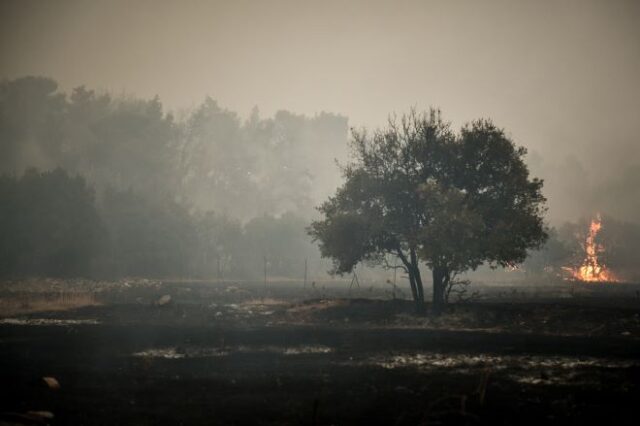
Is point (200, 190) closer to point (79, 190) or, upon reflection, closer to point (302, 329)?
point (79, 190)

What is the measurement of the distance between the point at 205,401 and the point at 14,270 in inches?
2895

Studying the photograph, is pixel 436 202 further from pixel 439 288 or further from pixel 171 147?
Answer: pixel 171 147

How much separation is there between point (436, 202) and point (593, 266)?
342ft

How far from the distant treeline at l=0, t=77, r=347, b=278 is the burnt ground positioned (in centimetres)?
3970

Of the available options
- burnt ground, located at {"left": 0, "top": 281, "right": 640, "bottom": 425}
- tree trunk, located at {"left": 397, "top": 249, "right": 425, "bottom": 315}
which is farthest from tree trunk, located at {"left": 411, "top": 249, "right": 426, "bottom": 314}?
burnt ground, located at {"left": 0, "top": 281, "right": 640, "bottom": 425}

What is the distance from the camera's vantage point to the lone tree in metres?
42.2

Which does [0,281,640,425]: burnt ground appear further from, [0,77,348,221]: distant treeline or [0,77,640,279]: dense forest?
[0,77,348,221]: distant treeline

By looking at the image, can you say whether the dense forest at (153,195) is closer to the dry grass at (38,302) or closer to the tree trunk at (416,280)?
the dry grass at (38,302)

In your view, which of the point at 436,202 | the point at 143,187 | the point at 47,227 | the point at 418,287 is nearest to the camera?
the point at 436,202

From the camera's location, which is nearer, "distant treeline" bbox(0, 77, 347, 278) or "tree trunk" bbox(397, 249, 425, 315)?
"tree trunk" bbox(397, 249, 425, 315)

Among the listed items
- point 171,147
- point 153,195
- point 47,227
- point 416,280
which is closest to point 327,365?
point 416,280

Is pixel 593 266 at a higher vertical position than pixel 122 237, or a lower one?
lower

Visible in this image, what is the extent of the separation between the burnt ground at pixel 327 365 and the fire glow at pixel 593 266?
316 ft

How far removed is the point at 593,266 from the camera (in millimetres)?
130250
